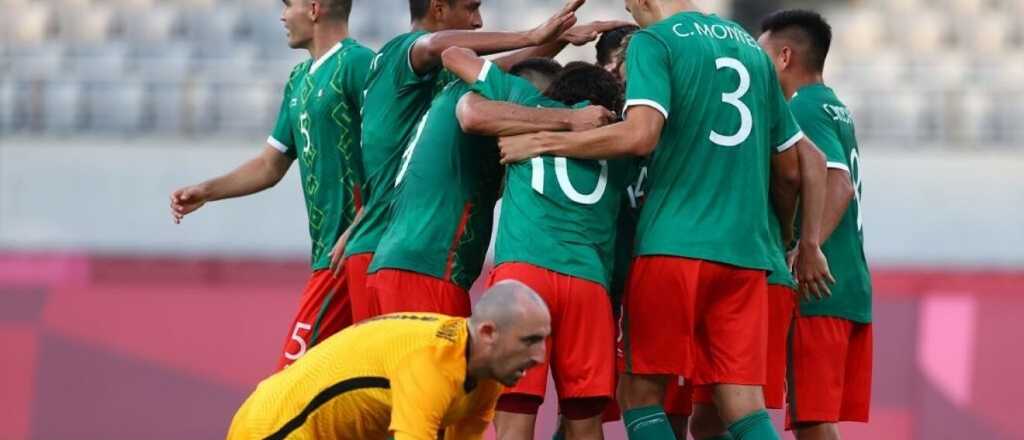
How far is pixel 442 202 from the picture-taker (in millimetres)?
6234

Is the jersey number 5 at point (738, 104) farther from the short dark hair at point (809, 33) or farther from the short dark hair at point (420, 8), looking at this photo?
the short dark hair at point (420, 8)

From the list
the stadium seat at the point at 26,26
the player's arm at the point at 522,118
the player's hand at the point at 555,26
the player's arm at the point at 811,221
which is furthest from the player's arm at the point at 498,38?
the stadium seat at the point at 26,26

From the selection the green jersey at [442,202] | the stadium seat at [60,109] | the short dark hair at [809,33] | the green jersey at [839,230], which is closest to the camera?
the green jersey at [442,202]

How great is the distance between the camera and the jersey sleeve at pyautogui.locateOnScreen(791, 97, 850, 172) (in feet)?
22.5

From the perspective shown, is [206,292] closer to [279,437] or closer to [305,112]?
[305,112]

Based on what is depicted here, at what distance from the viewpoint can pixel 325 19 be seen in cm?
711

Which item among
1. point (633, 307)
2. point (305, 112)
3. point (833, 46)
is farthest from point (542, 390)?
point (833, 46)

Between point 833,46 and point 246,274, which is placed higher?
point 833,46

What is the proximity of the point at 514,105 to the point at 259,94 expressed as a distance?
8.67 meters

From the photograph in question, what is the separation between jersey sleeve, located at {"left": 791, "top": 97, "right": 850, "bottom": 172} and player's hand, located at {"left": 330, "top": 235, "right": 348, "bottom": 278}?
6.11 ft

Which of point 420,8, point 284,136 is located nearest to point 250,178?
point 284,136

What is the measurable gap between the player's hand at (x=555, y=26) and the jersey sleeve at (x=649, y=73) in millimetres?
372

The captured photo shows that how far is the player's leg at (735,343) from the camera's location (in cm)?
598

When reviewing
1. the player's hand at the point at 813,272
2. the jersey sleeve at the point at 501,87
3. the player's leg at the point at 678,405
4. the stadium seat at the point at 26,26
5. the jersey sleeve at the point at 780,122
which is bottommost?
the player's leg at the point at 678,405
